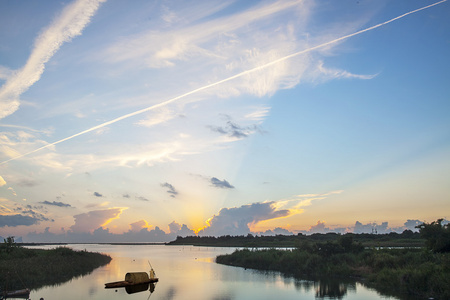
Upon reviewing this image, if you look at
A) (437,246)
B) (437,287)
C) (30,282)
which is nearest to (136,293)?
(30,282)

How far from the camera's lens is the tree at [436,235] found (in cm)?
4034

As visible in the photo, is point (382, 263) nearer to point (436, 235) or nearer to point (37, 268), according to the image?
point (436, 235)

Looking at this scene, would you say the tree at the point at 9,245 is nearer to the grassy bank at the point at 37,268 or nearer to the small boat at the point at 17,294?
the grassy bank at the point at 37,268

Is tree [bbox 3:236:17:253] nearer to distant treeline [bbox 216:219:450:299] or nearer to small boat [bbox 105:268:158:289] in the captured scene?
small boat [bbox 105:268:158:289]

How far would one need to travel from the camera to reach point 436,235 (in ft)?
136

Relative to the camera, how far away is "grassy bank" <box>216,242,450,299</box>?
34.3 metres

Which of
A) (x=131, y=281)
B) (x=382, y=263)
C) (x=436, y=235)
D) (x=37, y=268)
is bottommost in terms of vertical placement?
(x=131, y=281)

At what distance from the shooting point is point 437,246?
4075cm

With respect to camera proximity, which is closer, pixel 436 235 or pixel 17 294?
pixel 17 294

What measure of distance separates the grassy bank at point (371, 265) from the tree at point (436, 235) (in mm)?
1000

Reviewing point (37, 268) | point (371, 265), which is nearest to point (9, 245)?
point (37, 268)

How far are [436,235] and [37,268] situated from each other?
50.6 metres

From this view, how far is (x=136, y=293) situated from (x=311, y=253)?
3199 centimetres

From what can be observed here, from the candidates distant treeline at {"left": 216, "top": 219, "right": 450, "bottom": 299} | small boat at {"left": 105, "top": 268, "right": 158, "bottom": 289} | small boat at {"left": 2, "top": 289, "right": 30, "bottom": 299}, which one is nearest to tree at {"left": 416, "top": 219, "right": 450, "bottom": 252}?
distant treeline at {"left": 216, "top": 219, "right": 450, "bottom": 299}
